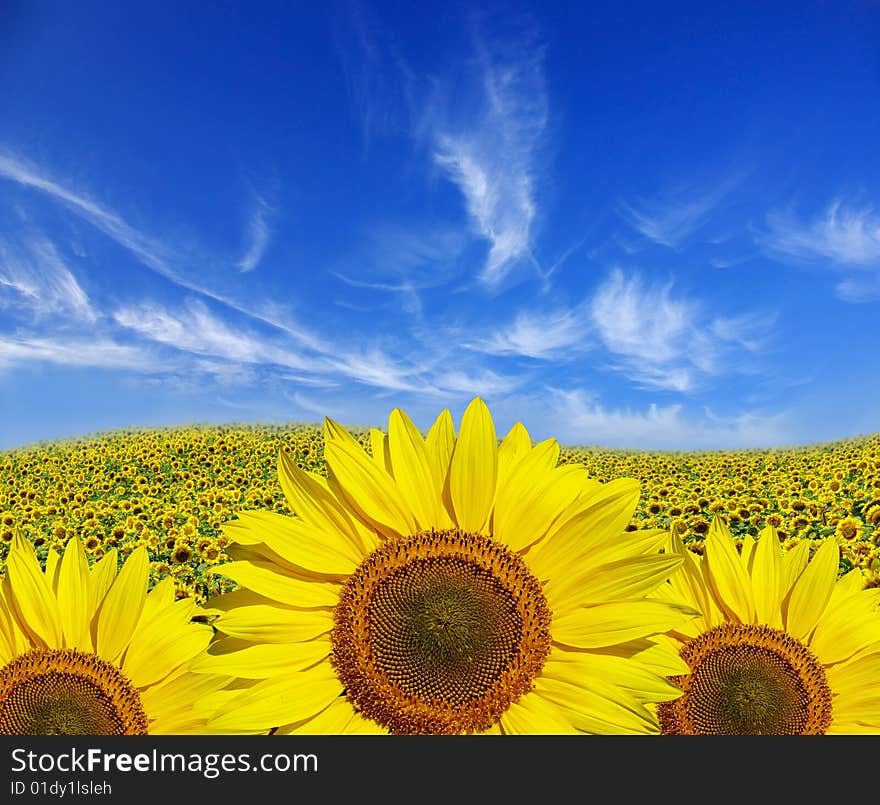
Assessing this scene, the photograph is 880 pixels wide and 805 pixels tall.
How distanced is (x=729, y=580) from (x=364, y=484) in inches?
32.8

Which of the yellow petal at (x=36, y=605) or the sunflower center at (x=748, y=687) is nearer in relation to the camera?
the sunflower center at (x=748, y=687)

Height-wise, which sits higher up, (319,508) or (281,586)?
(319,508)

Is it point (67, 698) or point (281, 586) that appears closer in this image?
point (281, 586)

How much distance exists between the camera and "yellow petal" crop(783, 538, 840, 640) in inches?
65.5

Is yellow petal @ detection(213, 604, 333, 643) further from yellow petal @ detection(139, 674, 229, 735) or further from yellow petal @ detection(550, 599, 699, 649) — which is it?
yellow petal @ detection(550, 599, 699, 649)

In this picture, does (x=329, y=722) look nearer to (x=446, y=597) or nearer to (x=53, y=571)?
(x=446, y=597)

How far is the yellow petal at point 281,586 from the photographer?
1.41 meters

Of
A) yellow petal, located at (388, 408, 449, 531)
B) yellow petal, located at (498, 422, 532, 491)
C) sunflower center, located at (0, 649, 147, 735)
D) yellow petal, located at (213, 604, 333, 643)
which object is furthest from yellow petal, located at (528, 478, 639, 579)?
sunflower center, located at (0, 649, 147, 735)

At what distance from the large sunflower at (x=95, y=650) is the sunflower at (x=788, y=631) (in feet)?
3.44

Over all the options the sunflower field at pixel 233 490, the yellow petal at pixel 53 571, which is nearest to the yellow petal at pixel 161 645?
the yellow petal at pixel 53 571

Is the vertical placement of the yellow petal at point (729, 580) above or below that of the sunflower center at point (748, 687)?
above

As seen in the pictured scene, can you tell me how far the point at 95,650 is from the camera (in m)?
1.75

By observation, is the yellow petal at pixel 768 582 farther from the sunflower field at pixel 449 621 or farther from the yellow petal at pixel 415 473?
the yellow petal at pixel 415 473

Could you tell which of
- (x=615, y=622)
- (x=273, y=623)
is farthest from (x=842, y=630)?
(x=273, y=623)
